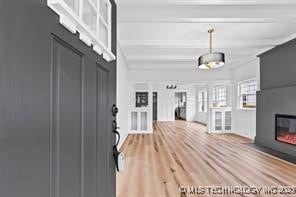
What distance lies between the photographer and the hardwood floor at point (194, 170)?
3171 mm

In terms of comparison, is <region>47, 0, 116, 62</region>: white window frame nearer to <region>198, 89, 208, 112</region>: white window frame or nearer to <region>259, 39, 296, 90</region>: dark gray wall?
<region>259, 39, 296, 90</region>: dark gray wall

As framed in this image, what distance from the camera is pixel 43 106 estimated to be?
0.69m

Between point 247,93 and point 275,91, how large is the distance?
7.11 feet

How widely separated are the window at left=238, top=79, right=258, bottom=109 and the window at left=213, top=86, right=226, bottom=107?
4.68ft

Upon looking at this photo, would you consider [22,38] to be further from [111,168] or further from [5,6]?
[111,168]

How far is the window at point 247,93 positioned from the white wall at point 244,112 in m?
0.16

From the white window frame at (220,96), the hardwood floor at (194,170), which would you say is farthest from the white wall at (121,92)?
the white window frame at (220,96)

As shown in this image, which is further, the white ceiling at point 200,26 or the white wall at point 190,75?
the white wall at point 190,75

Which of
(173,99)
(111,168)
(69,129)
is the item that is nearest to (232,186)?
(111,168)

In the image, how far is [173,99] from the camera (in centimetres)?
1450

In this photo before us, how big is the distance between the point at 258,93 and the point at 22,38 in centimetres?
692

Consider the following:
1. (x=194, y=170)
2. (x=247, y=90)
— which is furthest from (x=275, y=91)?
(x=194, y=170)

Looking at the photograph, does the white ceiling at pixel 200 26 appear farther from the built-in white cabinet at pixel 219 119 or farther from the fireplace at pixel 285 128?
the built-in white cabinet at pixel 219 119

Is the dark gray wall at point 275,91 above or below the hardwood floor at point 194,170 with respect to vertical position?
above
